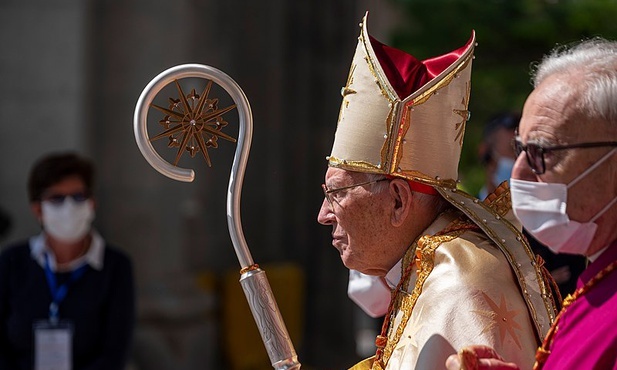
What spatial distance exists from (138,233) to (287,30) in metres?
2.77

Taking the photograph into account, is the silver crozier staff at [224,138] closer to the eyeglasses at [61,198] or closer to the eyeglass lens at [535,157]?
the eyeglass lens at [535,157]

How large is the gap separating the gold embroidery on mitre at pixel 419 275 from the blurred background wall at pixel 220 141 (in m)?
4.39

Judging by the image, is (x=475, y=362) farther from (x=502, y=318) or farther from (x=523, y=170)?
(x=523, y=170)

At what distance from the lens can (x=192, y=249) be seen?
7488 mm

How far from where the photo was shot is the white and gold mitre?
104 inches

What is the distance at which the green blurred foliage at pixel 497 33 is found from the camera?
35.2 ft

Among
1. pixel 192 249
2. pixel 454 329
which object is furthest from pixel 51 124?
pixel 454 329

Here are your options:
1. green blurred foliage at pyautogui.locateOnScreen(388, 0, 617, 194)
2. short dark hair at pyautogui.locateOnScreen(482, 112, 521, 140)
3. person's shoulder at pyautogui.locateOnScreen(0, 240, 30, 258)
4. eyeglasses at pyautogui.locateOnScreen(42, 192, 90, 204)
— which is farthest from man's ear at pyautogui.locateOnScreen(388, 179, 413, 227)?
green blurred foliage at pyautogui.locateOnScreen(388, 0, 617, 194)

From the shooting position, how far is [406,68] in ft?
8.85

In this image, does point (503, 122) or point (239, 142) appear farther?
point (503, 122)

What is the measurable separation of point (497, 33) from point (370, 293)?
26.8ft

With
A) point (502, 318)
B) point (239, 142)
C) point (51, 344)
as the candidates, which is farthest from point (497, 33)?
point (502, 318)

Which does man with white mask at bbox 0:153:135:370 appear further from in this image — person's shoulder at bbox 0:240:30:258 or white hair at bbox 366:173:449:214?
white hair at bbox 366:173:449:214

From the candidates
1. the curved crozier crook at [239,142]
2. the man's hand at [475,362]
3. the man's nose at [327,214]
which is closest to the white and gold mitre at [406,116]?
the man's nose at [327,214]
